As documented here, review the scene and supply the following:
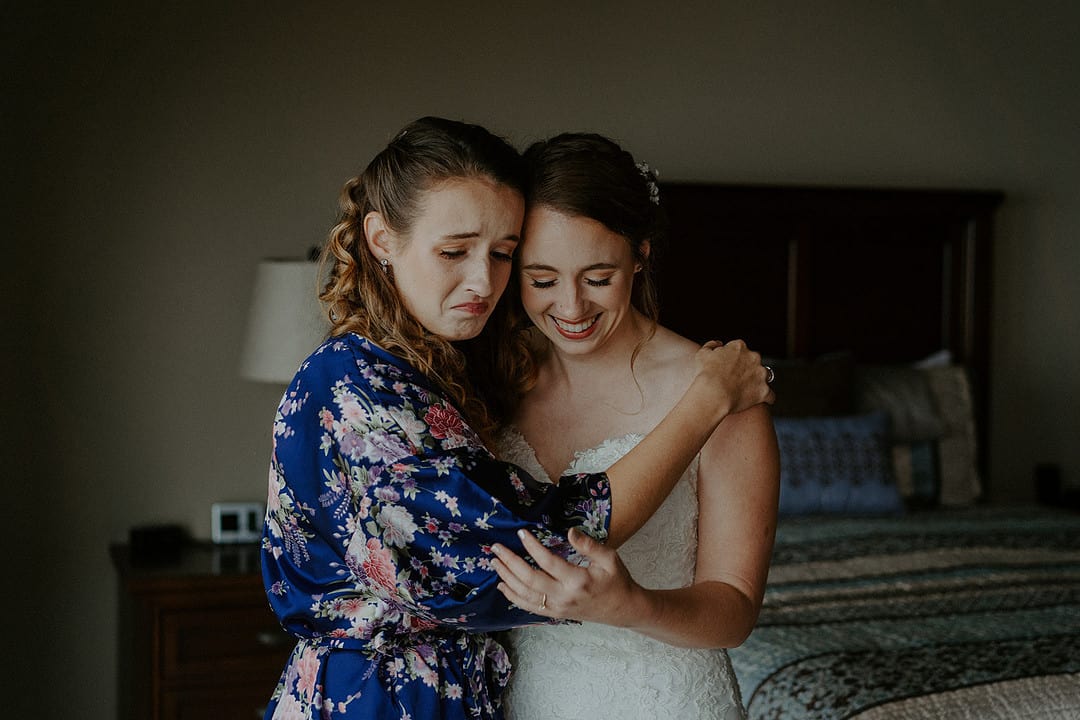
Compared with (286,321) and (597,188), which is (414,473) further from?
(286,321)

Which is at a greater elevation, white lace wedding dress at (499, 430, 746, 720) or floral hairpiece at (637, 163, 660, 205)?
floral hairpiece at (637, 163, 660, 205)

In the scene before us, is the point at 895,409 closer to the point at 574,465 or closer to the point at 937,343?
the point at 937,343

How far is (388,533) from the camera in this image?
1292 millimetres

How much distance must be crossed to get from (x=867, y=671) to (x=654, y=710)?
752mm

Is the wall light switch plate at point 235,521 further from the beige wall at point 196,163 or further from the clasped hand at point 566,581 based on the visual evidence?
the clasped hand at point 566,581

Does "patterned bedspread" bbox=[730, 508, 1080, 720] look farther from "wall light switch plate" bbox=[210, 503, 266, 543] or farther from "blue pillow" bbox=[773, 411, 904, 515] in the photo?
"wall light switch plate" bbox=[210, 503, 266, 543]

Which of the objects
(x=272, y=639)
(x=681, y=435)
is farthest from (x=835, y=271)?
(x=681, y=435)

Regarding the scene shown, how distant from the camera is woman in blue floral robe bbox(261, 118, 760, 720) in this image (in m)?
1.29

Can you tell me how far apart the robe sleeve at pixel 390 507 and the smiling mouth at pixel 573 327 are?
12.9 inches

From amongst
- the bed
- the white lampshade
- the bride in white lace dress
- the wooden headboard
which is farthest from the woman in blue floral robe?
the wooden headboard

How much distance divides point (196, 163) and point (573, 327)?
225cm

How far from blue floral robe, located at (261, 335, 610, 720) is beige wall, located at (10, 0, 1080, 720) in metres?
2.20

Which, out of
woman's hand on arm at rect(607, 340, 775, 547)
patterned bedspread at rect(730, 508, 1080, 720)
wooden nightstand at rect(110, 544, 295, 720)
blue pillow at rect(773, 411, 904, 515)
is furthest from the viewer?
blue pillow at rect(773, 411, 904, 515)

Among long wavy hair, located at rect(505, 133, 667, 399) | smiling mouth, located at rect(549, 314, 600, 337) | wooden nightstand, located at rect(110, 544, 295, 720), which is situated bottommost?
wooden nightstand, located at rect(110, 544, 295, 720)
